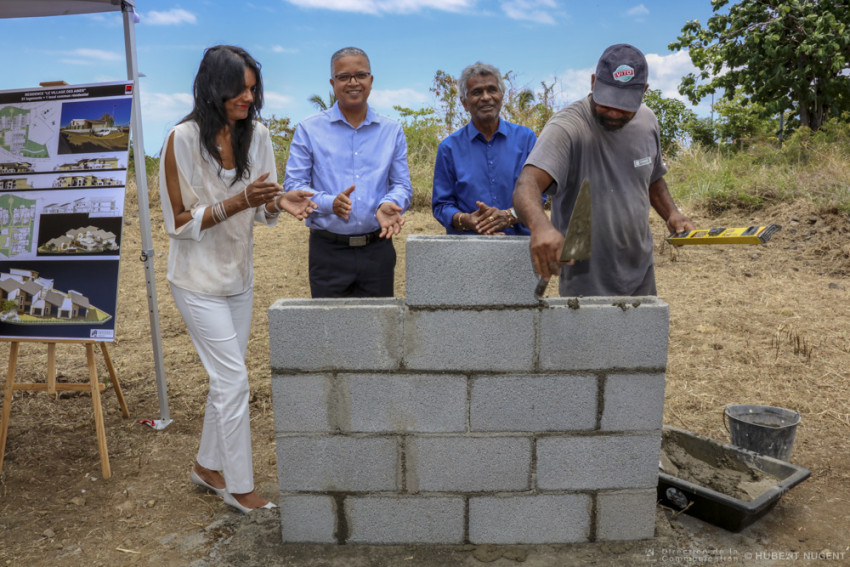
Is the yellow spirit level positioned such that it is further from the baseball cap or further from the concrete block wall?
the baseball cap

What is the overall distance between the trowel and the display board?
2.80 m

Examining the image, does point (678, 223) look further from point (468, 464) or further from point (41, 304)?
point (41, 304)

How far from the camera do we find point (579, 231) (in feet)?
7.48

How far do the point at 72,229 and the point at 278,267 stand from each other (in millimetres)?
5575

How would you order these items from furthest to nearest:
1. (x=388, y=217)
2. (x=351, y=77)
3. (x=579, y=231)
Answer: (x=351, y=77) < (x=388, y=217) < (x=579, y=231)

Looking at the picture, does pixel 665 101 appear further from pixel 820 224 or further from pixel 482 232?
pixel 482 232

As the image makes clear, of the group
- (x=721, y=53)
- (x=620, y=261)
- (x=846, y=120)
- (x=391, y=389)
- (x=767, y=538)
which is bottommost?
(x=767, y=538)

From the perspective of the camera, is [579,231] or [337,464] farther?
[337,464]

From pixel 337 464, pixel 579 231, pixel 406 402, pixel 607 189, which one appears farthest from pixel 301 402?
pixel 607 189

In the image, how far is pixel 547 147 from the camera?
2.95 m

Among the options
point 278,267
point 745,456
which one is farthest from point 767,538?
point 278,267

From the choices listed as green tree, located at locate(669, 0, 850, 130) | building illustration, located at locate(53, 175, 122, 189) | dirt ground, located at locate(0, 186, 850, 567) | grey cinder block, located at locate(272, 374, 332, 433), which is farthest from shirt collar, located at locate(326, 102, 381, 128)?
green tree, located at locate(669, 0, 850, 130)

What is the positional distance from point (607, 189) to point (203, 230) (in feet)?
6.15

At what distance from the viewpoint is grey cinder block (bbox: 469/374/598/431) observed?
283 centimetres
